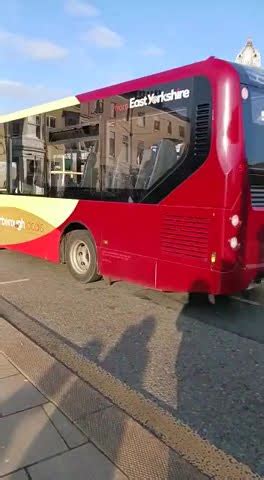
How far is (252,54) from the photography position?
29.7 ft

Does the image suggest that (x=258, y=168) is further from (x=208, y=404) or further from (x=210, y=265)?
(x=208, y=404)

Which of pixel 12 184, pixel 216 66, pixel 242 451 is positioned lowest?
pixel 242 451

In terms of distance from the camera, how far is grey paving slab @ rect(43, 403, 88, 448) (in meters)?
2.82

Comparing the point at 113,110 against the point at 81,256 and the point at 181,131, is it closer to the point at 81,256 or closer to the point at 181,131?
the point at 181,131

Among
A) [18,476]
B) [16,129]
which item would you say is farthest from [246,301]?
[16,129]

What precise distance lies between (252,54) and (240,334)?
6260 mm

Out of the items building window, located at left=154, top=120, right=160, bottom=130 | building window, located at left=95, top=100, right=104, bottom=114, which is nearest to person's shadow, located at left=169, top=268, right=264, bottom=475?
building window, located at left=154, top=120, right=160, bottom=130

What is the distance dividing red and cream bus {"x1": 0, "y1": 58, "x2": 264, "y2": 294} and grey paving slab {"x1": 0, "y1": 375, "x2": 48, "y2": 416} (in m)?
2.65

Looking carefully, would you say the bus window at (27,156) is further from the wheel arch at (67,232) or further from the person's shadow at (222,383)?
the person's shadow at (222,383)

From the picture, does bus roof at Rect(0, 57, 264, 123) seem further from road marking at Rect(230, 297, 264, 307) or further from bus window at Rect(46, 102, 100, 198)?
road marking at Rect(230, 297, 264, 307)

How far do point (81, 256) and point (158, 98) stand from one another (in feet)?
9.81

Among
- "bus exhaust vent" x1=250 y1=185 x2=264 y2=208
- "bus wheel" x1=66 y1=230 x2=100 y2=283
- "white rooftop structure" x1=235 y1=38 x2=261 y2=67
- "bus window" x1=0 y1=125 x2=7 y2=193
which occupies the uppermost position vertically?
"white rooftop structure" x1=235 y1=38 x2=261 y2=67

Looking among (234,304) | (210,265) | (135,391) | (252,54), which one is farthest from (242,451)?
(252,54)

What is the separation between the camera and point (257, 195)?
18.1 feet
